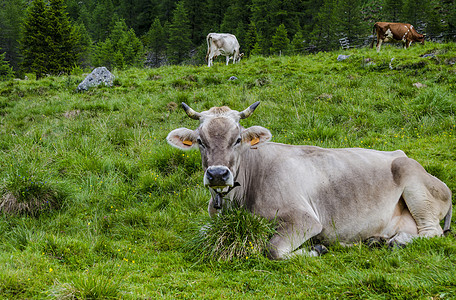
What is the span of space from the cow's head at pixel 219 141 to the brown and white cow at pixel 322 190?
0.01m

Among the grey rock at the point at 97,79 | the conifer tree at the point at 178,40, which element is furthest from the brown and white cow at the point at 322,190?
the conifer tree at the point at 178,40

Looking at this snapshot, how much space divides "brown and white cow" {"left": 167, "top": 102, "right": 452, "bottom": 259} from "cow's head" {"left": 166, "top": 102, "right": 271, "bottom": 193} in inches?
0.5

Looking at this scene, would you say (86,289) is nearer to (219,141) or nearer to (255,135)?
(219,141)

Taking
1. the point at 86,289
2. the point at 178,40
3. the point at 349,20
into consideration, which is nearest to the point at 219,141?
A: the point at 86,289

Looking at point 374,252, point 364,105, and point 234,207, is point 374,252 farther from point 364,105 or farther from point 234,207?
point 364,105

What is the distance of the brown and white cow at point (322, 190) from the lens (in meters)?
4.54

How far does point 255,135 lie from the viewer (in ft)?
15.7

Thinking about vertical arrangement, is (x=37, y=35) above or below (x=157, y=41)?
above

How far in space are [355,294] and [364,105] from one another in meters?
7.39

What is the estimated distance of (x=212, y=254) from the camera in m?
4.15

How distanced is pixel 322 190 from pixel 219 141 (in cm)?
177

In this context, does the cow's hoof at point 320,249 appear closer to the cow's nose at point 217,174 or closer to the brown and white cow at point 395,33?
the cow's nose at point 217,174

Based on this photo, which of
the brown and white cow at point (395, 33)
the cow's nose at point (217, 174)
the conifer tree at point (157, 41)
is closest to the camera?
the cow's nose at point (217, 174)

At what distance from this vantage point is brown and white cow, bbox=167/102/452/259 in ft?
14.9
